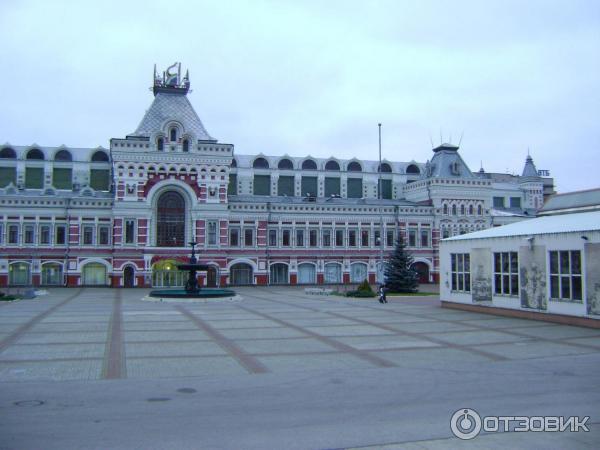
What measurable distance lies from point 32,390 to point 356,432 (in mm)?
7597

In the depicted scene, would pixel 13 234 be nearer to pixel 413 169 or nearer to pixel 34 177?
pixel 34 177

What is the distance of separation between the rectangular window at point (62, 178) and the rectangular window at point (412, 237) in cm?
3884

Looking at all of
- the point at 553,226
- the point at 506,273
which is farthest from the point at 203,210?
the point at 553,226

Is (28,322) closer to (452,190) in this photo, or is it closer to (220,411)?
(220,411)

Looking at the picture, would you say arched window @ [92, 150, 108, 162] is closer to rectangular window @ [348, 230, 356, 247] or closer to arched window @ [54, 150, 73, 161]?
arched window @ [54, 150, 73, 161]

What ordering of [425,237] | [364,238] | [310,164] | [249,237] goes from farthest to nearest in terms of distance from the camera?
[310,164], [425,237], [364,238], [249,237]

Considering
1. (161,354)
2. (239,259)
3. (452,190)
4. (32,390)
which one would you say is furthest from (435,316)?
(452,190)

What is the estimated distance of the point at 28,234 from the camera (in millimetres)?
57906

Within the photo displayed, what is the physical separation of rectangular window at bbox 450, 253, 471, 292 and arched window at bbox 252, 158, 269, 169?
40721 millimetres

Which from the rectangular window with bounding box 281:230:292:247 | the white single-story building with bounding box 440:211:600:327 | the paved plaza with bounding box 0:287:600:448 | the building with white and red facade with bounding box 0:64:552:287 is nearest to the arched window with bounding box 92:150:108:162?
the building with white and red facade with bounding box 0:64:552:287

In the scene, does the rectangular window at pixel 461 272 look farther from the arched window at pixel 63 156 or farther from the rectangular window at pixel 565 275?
the arched window at pixel 63 156

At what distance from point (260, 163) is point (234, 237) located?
1361 centimetres

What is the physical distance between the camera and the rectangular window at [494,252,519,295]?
29014mm

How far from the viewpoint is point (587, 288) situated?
80.1 feet
